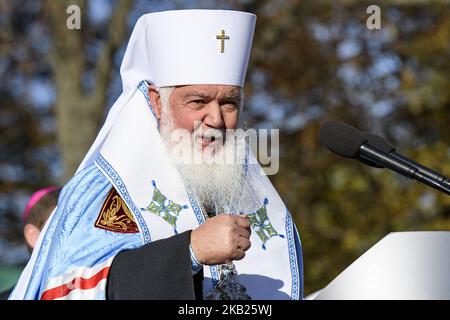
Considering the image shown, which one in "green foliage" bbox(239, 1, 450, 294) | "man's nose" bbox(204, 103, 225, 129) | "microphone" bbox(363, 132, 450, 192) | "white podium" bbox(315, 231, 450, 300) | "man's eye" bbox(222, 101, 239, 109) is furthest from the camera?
"green foliage" bbox(239, 1, 450, 294)

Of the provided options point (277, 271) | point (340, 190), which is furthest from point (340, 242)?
point (277, 271)

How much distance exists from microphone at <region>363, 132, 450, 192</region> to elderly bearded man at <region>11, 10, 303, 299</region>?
46 cm

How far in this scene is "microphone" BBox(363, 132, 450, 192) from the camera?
366 cm

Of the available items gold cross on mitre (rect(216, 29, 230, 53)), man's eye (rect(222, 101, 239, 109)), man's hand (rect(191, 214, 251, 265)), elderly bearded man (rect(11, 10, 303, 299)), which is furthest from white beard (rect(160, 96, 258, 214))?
man's hand (rect(191, 214, 251, 265))

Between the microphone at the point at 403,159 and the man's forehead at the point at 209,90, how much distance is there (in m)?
0.83

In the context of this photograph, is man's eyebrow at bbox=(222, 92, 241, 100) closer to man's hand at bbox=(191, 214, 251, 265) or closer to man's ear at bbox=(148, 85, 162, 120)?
man's ear at bbox=(148, 85, 162, 120)

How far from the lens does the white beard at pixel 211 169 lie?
4.37 m

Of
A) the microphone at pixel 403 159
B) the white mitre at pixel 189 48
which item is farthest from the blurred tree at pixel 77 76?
the microphone at pixel 403 159

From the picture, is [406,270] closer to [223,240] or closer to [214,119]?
[223,240]

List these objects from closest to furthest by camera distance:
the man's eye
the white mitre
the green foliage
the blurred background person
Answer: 1. the man's eye
2. the white mitre
3. the blurred background person
4. the green foliage

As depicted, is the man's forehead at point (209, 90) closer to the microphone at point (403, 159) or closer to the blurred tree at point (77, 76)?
the microphone at point (403, 159)

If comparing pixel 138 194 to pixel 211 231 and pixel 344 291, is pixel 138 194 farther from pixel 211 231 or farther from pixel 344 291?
pixel 344 291

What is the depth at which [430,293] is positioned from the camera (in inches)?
136

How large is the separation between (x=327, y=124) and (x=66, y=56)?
10508 millimetres
